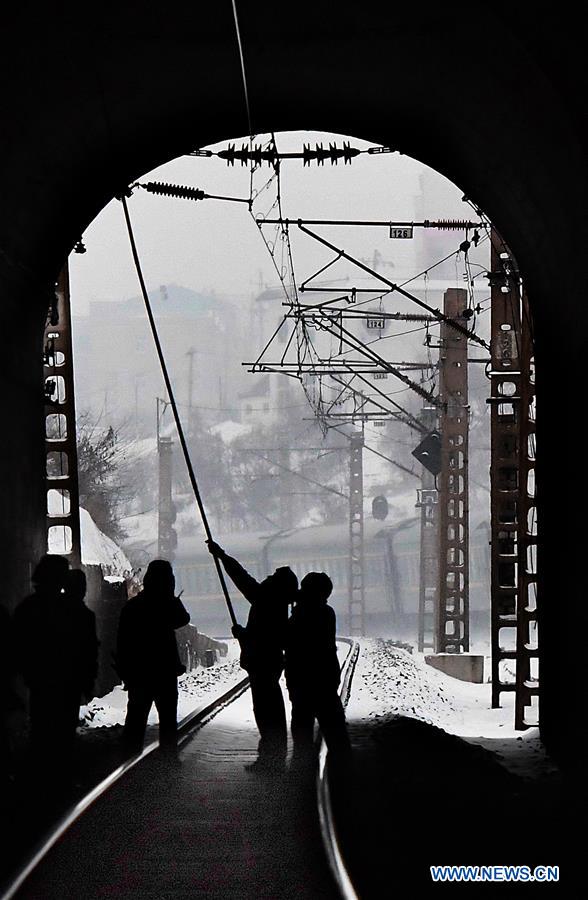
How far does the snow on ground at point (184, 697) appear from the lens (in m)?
13.7

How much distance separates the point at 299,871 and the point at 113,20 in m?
5.63

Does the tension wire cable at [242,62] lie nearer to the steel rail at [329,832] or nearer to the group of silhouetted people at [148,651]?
the group of silhouetted people at [148,651]

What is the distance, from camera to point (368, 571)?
6500 cm

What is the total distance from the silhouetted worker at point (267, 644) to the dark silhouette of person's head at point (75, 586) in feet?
3.48

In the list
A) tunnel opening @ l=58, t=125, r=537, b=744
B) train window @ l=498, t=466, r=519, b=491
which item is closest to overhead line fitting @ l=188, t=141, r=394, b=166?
train window @ l=498, t=466, r=519, b=491

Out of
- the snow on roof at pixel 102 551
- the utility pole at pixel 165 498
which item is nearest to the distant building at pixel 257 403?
the utility pole at pixel 165 498

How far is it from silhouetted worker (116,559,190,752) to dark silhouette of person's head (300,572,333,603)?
88 centimetres

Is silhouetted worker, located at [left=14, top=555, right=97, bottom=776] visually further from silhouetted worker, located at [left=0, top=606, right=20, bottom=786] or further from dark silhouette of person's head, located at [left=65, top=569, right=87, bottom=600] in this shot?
silhouetted worker, located at [left=0, top=606, right=20, bottom=786]

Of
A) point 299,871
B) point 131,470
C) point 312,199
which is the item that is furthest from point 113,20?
point 312,199

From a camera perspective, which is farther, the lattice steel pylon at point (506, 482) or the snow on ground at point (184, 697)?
the snow on ground at point (184, 697)

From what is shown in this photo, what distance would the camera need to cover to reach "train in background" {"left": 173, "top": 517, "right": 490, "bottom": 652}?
6391cm

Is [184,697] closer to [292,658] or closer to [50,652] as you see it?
[292,658]

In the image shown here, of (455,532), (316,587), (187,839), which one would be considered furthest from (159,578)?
(455,532)

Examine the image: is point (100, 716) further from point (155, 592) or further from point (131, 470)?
point (131, 470)
